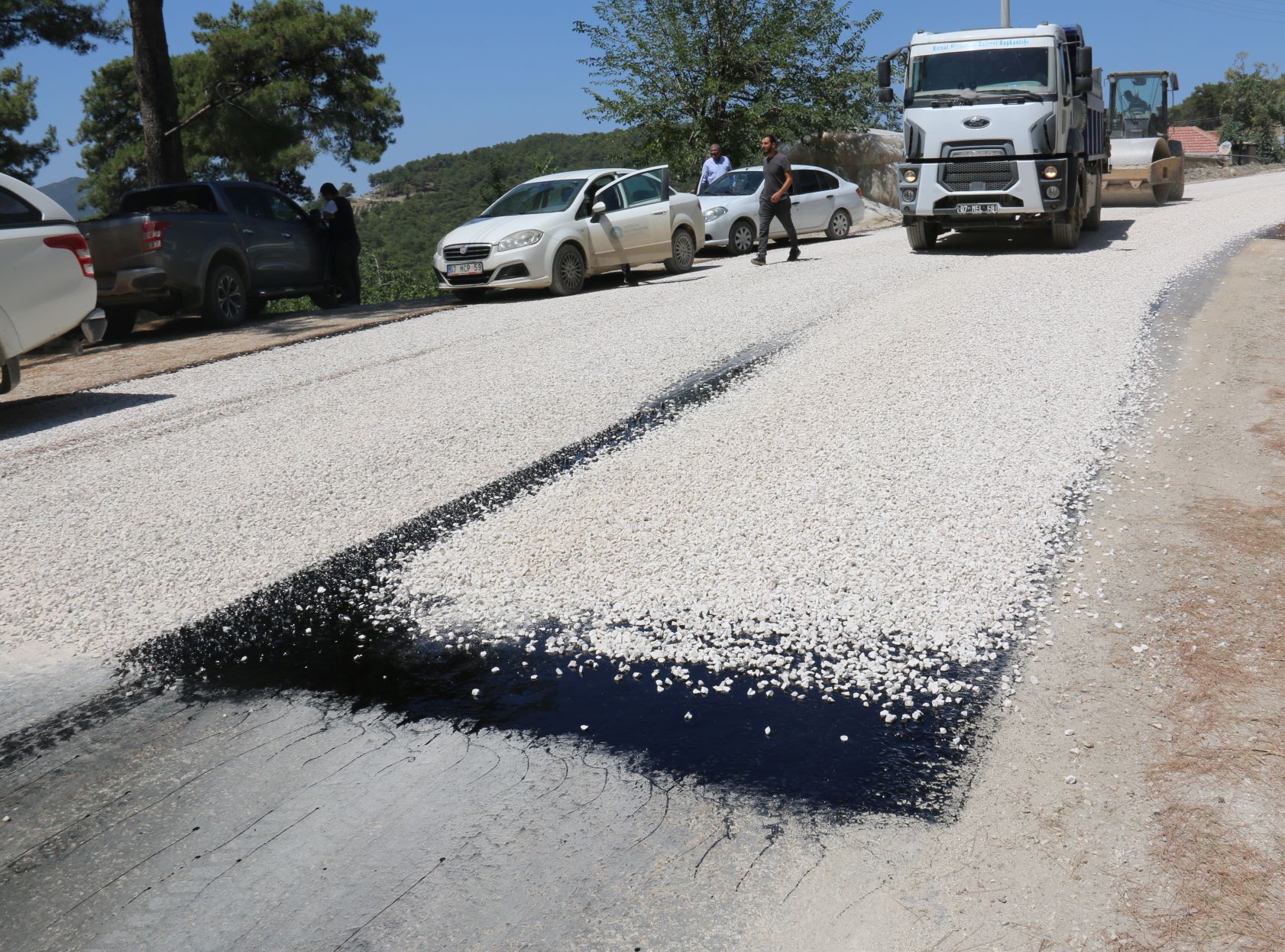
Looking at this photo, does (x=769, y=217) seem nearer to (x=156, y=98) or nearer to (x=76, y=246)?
(x=156, y=98)

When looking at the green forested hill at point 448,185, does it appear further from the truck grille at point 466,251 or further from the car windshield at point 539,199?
the truck grille at point 466,251

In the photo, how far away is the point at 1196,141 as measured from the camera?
67.3m

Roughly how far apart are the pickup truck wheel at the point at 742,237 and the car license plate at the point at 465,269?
251 inches

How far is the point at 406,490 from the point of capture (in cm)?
614

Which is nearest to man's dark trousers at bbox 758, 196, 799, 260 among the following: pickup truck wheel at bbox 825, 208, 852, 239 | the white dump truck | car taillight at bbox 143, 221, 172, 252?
the white dump truck

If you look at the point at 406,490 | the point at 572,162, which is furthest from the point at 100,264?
the point at 572,162

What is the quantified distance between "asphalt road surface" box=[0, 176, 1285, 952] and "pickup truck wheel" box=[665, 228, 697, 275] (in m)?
8.23

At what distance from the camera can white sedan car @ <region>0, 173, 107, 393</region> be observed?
8.21 meters

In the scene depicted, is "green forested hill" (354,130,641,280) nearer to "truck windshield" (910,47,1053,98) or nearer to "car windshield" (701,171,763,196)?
"car windshield" (701,171,763,196)

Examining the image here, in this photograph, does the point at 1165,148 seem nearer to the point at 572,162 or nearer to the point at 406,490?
the point at 572,162

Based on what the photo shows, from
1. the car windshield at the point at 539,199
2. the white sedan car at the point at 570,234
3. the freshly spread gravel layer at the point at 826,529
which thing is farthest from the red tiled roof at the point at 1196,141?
the freshly spread gravel layer at the point at 826,529

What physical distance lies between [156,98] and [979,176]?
38.3 feet

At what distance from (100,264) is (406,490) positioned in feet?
27.7

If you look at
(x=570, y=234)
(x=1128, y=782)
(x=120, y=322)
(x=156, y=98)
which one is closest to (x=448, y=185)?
(x=156, y=98)
